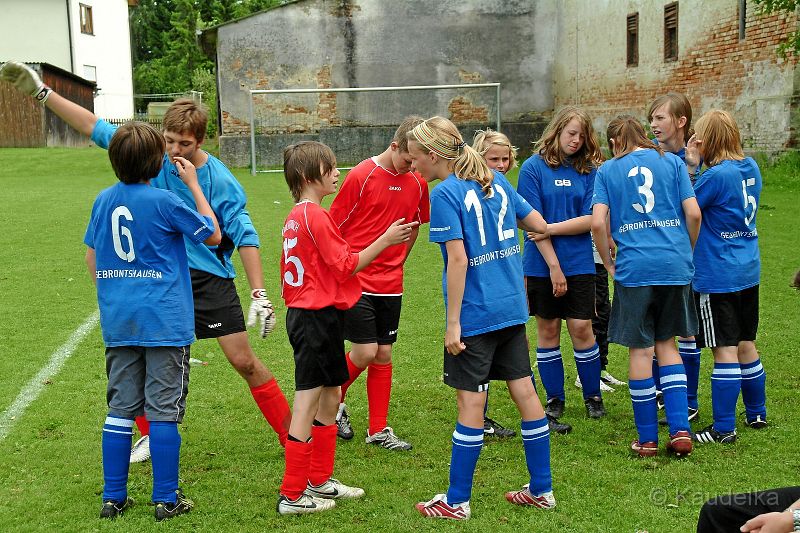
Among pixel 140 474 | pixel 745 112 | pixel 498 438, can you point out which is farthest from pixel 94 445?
pixel 745 112

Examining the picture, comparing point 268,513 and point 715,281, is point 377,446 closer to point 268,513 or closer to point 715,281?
point 268,513

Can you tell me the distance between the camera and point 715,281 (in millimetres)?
5156

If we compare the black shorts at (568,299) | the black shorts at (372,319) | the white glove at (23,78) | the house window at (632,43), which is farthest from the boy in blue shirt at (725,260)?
the house window at (632,43)

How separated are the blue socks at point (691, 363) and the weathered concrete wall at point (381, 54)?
73.6 feet

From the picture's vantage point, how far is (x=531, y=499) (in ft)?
14.0

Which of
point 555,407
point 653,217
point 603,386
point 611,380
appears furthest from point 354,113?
point 653,217

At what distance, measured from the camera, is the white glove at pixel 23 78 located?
14.7 ft

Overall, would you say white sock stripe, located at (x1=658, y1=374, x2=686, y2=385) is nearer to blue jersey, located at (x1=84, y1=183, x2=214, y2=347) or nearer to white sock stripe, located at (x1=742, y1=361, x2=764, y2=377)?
white sock stripe, located at (x1=742, y1=361, x2=764, y2=377)

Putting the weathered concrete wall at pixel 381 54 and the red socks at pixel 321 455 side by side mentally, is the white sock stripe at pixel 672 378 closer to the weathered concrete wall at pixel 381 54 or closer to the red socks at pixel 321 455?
the red socks at pixel 321 455

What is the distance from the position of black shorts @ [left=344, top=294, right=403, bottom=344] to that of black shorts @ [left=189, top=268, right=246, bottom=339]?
0.70 metres

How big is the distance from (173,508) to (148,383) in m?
0.60

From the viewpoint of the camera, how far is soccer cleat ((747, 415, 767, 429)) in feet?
17.4

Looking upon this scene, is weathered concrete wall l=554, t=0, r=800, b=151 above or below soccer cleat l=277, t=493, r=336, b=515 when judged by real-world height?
above

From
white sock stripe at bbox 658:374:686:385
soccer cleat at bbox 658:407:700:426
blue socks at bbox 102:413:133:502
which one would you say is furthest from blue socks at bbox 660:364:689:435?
blue socks at bbox 102:413:133:502
